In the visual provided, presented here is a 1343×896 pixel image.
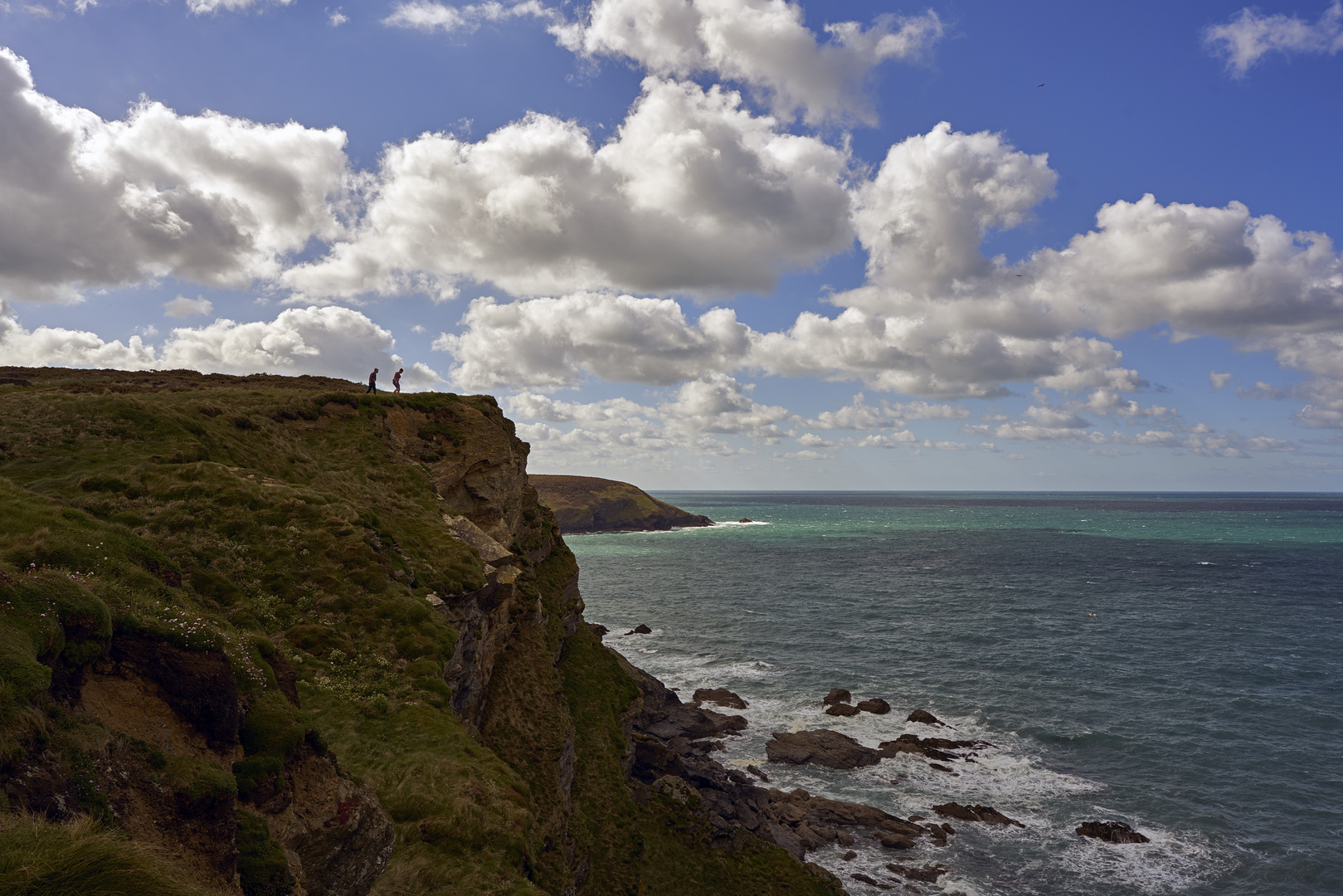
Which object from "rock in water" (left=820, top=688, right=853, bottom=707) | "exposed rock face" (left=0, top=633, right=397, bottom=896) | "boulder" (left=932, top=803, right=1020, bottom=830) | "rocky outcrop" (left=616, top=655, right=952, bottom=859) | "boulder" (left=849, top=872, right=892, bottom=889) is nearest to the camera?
"exposed rock face" (left=0, top=633, right=397, bottom=896)

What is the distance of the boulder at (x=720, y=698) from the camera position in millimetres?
67062

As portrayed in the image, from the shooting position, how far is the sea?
42312mm

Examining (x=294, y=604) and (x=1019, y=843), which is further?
(x=1019, y=843)

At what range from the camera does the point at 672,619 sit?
105m

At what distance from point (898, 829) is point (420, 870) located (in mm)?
38919

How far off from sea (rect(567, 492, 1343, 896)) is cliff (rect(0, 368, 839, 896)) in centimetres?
1323

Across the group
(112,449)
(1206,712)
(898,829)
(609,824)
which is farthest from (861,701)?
(112,449)

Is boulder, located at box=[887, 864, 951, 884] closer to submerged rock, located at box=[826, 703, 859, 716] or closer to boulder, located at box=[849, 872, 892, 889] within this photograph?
boulder, located at box=[849, 872, 892, 889]

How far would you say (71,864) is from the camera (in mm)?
7086

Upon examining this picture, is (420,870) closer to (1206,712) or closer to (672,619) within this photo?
(1206,712)

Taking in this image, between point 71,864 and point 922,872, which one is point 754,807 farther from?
point 71,864

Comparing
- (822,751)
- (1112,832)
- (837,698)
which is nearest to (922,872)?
(1112,832)

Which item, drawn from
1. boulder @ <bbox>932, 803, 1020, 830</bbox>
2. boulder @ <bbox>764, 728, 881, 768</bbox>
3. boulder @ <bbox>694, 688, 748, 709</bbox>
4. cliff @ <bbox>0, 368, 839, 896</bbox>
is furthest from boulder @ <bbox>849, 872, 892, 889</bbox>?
boulder @ <bbox>694, 688, 748, 709</bbox>

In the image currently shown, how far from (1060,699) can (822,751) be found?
2919cm
